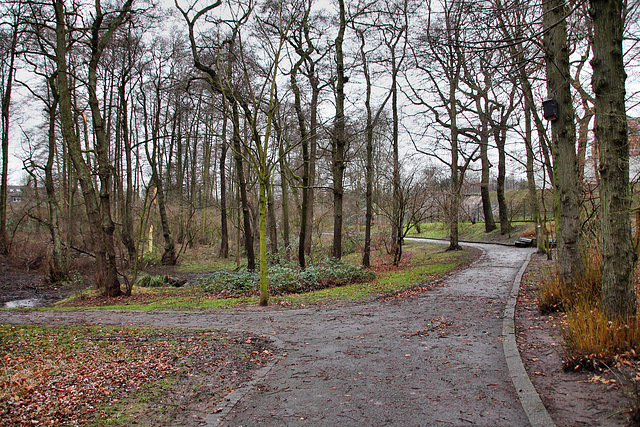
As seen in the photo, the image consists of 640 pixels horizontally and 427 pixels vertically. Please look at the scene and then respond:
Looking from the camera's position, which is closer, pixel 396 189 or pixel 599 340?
pixel 599 340

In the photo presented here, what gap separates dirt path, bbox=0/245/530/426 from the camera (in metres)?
3.62

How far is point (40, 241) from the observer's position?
2259cm

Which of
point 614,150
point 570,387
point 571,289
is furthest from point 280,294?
point 614,150

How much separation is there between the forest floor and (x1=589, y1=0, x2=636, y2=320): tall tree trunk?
0.81 m

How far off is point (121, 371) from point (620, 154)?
616 cm

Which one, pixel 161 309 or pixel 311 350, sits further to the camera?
pixel 161 309

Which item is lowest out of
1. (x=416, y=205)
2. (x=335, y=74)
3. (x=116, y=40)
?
(x=416, y=205)

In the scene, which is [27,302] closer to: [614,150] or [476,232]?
[614,150]

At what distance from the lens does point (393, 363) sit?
4.95 meters

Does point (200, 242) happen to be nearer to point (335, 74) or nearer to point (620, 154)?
point (335, 74)

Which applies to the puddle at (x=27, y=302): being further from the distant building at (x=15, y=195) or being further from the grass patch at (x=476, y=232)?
the grass patch at (x=476, y=232)

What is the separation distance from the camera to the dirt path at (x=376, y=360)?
3617 millimetres

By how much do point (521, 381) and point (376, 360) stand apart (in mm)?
1681

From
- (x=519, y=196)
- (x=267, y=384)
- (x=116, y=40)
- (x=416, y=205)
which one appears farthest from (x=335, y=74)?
(x=519, y=196)
